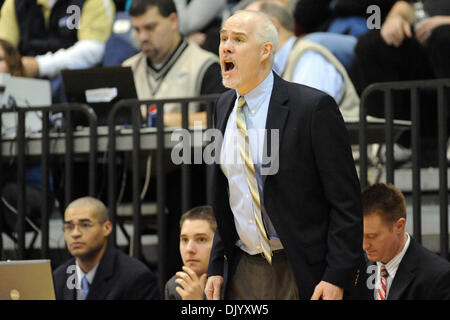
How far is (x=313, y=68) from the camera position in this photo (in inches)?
231

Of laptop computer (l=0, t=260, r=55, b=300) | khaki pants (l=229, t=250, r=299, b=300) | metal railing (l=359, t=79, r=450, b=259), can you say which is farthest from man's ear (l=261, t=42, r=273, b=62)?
metal railing (l=359, t=79, r=450, b=259)

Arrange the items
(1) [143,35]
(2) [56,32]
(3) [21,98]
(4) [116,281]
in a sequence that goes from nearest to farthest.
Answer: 1. (4) [116,281]
2. (3) [21,98]
3. (1) [143,35]
4. (2) [56,32]

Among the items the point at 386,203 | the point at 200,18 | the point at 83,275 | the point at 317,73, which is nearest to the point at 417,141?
the point at 386,203

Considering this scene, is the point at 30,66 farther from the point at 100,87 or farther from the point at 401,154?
the point at 401,154

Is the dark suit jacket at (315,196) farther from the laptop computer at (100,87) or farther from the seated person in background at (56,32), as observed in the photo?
the seated person in background at (56,32)

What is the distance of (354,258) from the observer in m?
3.00

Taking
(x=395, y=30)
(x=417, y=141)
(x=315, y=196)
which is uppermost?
(x=395, y=30)

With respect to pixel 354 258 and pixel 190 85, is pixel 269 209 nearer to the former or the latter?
pixel 354 258

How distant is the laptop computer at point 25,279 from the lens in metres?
3.20

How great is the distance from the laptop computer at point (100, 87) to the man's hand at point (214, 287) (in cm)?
264

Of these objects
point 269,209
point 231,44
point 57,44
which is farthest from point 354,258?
point 57,44

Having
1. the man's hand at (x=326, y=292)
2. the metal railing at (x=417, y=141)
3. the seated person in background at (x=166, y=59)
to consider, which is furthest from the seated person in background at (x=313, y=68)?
the man's hand at (x=326, y=292)

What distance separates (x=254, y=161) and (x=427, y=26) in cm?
327
